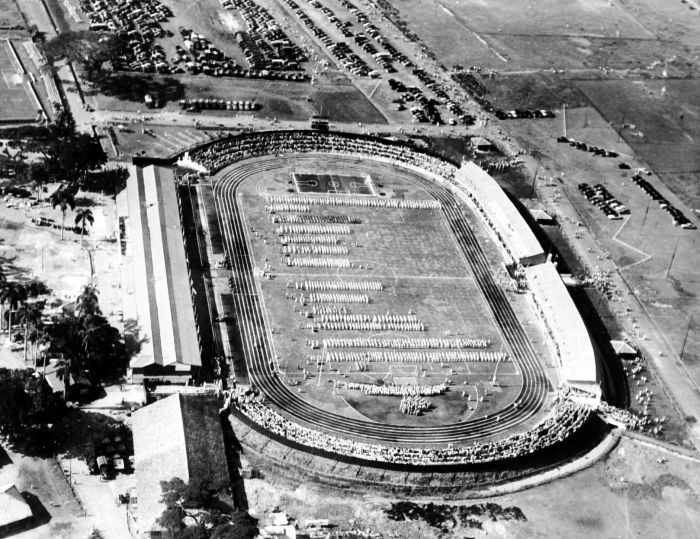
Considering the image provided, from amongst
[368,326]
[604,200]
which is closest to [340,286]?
[368,326]

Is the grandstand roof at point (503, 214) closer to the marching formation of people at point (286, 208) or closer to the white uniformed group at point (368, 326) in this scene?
the white uniformed group at point (368, 326)

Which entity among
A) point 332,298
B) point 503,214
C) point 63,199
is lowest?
point 332,298

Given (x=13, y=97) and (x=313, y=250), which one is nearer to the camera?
(x=313, y=250)

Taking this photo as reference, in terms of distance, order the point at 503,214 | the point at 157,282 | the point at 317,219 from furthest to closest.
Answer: the point at 503,214 < the point at 317,219 < the point at 157,282

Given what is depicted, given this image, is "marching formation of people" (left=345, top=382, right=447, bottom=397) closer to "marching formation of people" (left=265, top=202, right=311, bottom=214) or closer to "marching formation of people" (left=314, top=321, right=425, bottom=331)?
"marching formation of people" (left=314, top=321, right=425, bottom=331)

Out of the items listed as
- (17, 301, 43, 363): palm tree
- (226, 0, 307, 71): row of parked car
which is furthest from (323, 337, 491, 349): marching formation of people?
(226, 0, 307, 71): row of parked car

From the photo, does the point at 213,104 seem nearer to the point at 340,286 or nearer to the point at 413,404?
the point at 340,286
